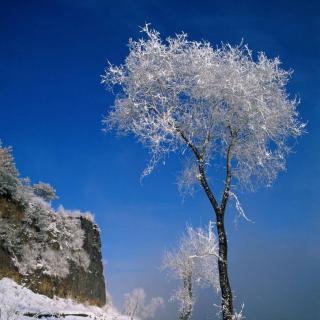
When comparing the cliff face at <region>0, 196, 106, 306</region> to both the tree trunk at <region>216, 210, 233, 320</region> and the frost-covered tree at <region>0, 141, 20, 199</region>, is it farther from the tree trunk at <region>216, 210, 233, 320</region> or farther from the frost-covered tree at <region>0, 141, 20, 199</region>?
the tree trunk at <region>216, 210, 233, 320</region>

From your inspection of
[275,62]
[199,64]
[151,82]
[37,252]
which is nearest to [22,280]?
[37,252]

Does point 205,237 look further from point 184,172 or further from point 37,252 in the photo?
point 37,252

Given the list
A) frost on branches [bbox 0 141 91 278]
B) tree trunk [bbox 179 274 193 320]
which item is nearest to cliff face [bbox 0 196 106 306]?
frost on branches [bbox 0 141 91 278]

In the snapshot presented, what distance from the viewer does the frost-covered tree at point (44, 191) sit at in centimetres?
3409

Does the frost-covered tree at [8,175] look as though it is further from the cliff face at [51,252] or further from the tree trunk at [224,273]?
the tree trunk at [224,273]

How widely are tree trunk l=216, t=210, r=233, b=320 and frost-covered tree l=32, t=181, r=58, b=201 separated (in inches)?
831

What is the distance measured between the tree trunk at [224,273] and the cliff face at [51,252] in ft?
30.8

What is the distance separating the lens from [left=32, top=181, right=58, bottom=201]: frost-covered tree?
112 ft

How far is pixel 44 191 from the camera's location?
34.2 metres

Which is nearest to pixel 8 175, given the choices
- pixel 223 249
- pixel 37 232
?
pixel 37 232

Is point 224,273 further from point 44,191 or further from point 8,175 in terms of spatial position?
point 44,191

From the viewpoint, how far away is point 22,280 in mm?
24641

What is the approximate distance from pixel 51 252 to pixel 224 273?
17.4 meters

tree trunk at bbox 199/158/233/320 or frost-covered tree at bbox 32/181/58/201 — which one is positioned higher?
frost-covered tree at bbox 32/181/58/201
